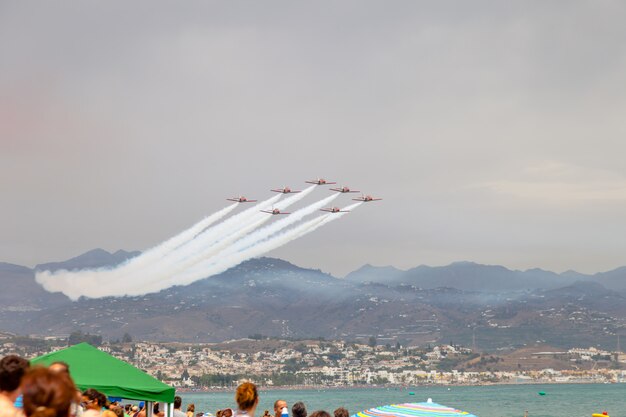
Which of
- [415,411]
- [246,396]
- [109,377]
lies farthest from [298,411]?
[109,377]

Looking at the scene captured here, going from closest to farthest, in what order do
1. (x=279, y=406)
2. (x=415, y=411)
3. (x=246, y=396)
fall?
(x=246, y=396)
(x=415, y=411)
(x=279, y=406)

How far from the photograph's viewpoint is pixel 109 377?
57.9ft

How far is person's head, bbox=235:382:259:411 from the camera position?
10451 millimetres

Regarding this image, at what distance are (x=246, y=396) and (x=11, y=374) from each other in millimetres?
3009

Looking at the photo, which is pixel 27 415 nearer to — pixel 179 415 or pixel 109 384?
pixel 109 384

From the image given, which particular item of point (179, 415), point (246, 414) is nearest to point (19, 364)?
point (246, 414)

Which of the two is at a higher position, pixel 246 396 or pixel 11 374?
pixel 11 374

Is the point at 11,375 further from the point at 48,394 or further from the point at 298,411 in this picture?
the point at 298,411

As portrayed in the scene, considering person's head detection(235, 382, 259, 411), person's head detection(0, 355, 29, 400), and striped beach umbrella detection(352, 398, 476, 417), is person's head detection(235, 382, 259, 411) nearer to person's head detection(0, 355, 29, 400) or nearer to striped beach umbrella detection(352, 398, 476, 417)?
person's head detection(0, 355, 29, 400)

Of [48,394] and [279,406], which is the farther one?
[279,406]

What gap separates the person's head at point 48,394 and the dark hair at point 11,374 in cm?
155

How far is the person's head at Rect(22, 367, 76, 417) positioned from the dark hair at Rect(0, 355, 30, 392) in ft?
5.09

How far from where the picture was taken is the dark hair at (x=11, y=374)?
26.2ft

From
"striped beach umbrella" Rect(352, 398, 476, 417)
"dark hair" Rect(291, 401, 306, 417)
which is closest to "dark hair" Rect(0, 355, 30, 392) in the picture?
"dark hair" Rect(291, 401, 306, 417)
